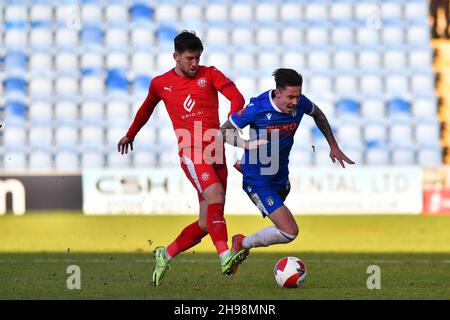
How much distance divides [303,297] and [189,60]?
6.57ft

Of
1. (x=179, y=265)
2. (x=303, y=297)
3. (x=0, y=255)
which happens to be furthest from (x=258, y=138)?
(x=0, y=255)

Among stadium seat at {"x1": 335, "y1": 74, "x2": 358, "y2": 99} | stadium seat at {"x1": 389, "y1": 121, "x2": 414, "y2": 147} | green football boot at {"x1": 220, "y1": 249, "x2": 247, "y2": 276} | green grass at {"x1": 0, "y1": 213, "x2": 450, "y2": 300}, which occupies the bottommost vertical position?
green grass at {"x1": 0, "y1": 213, "x2": 450, "y2": 300}

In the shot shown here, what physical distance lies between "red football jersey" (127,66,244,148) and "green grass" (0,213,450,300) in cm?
112

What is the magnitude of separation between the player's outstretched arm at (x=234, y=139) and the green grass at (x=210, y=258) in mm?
988

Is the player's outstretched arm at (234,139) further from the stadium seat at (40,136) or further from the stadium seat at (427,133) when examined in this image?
the stadium seat at (427,133)

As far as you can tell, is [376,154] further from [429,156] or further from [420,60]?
[420,60]

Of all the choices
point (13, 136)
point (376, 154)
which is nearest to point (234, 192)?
point (376, 154)

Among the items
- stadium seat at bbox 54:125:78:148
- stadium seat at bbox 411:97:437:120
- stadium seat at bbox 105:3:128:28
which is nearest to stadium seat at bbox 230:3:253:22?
stadium seat at bbox 105:3:128:28

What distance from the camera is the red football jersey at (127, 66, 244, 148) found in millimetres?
7449

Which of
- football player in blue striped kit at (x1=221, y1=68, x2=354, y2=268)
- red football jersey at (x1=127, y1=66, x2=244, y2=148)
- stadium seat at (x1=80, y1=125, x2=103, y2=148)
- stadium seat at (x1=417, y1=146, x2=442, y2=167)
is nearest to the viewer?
football player in blue striped kit at (x1=221, y1=68, x2=354, y2=268)

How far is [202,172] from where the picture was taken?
7.32 m

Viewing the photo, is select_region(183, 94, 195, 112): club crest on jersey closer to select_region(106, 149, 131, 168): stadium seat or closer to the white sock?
the white sock
